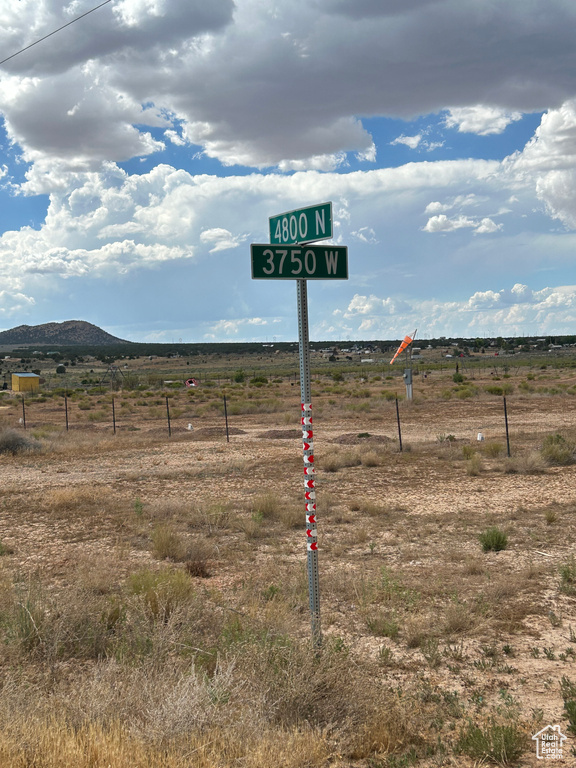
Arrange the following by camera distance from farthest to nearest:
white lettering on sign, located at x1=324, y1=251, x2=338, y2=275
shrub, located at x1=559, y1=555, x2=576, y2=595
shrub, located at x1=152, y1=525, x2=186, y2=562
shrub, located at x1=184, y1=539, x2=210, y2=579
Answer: shrub, located at x1=152, y1=525, x2=186, y2=562 → shrub, located at x1=184, y1=539, x2=210, y2=579 → shrub, located at x1=559, y1=555, x2=576, y2=595 → white lettering on sign, located at x1=324, y1=251, x2=338, y2=275

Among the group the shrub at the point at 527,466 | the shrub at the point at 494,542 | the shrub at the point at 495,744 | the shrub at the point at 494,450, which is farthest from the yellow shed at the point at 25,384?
the shrub at the point at 495,744

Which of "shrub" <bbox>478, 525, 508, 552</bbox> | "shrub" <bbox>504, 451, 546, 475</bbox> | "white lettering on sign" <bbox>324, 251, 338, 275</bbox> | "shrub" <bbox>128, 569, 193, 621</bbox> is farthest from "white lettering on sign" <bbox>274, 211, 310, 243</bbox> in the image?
"shrub" <bbox>504, 451, 546, 475</bbox>

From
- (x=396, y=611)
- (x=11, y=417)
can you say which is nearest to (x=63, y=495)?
(x=396, y=611)

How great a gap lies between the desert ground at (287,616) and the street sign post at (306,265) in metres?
0.88

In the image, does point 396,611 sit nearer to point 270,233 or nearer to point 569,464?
point 270,233

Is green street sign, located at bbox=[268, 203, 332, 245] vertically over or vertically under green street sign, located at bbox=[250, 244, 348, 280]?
over

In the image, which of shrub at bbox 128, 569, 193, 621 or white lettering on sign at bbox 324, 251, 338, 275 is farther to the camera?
shrub at bbox 128, 569, 193, 621

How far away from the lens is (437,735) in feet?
16.5

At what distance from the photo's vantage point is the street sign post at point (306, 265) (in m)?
5.47

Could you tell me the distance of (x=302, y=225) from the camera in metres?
5.61

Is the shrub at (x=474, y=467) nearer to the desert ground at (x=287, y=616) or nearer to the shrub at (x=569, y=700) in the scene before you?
the desert ground at (x=287, y=616)

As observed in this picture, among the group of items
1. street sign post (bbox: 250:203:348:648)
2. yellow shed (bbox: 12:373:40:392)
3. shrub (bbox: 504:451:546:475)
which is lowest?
shrub (bbox: 504:451:546:475)

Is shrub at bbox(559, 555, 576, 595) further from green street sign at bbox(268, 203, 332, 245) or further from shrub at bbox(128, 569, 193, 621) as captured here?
green street sign at bbox(268, 203, 332, 245)

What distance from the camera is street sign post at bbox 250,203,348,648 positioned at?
18.0ft
